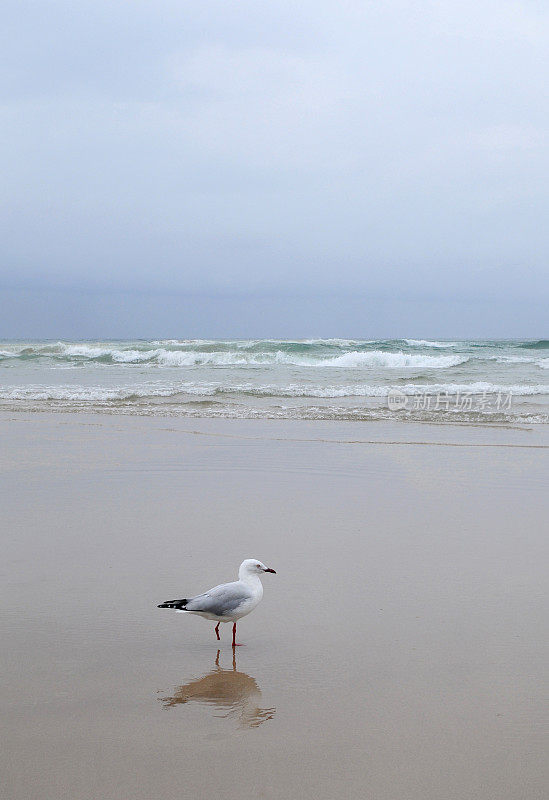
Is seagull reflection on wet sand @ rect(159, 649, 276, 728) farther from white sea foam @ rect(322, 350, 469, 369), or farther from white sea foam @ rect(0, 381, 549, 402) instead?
white sea foam @ rect(322, 350, 469, 369)

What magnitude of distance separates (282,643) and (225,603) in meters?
0.29

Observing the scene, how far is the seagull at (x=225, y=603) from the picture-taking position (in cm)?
311

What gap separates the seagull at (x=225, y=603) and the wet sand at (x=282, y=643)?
0.15 metres

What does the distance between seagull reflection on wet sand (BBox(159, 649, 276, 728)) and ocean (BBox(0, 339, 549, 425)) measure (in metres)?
8.87

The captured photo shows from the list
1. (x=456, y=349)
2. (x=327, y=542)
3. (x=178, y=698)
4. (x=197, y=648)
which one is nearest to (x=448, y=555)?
(x=327, y=542)

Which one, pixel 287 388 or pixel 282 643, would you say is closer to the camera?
pixel 282 643

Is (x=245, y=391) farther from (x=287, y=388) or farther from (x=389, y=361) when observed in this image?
(x=389, y=361)

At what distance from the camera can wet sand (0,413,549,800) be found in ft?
7.46

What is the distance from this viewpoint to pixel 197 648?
3.18 metres

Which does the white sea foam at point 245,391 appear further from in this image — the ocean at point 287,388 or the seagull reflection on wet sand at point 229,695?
the seagull reflection on wet sand at point 229,695

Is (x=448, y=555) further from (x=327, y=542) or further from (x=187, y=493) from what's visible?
(x=187, y=493)

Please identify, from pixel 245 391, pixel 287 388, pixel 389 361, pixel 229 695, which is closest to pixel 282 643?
pixel 229 695

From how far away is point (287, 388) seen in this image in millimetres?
17594

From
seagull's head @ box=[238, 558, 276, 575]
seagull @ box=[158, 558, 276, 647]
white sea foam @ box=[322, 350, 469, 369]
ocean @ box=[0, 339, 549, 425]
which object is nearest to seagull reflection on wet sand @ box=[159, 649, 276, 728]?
seagull @ box=[158, 558, 276, 647]
